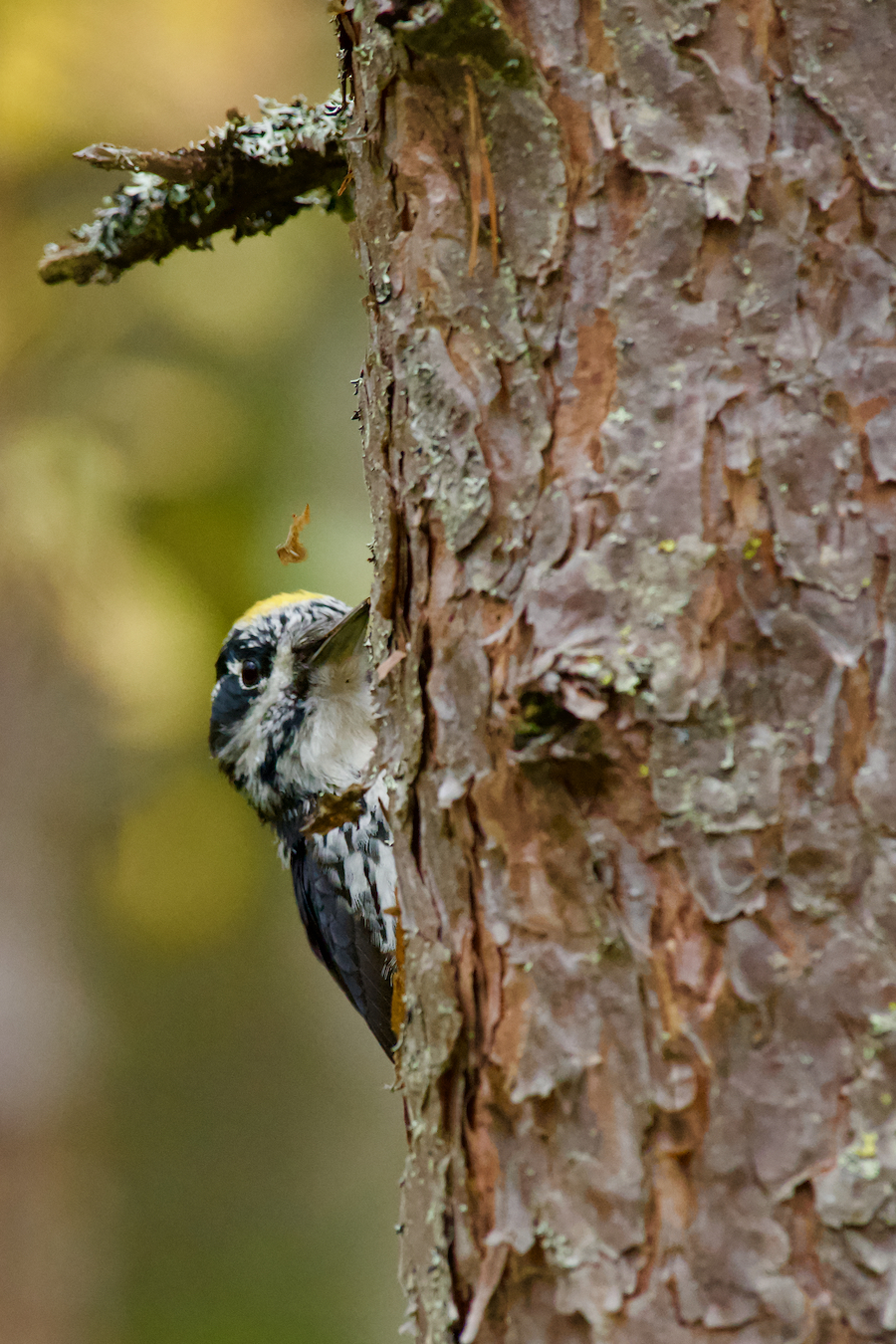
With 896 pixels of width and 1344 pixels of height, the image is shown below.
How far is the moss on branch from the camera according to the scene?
6.83 feet

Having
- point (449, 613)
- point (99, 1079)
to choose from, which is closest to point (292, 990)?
point (99, 1079)

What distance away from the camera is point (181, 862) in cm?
464

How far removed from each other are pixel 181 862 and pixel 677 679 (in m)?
3.80

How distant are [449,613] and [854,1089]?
63cm

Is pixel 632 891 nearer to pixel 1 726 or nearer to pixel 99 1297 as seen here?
pixel 1 726

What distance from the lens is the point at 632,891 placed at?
1.17 meters

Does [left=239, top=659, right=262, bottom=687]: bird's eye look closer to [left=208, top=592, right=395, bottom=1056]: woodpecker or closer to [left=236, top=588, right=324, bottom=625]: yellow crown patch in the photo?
[left=208, top=592, right=395, bottom=1056]: woodpecker

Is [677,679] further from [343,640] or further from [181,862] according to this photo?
[181,862]

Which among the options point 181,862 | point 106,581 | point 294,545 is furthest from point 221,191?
point 181,862

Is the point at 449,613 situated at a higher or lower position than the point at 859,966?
higher

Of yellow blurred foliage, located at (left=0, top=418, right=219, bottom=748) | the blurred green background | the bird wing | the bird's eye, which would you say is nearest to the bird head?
the bird's eye

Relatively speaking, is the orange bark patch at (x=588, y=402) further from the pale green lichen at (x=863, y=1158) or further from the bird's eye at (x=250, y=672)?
the bird's eye at (x=250, y=672)

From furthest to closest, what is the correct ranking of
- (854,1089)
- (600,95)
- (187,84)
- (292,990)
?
1. (292,990)
2. (187,84)
3. (600,95)
4. (854,1089)

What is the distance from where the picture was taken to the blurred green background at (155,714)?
399cm
